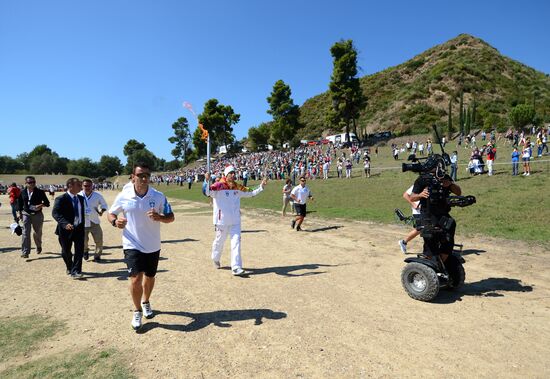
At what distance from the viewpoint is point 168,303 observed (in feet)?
16.7

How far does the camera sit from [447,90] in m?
72.8

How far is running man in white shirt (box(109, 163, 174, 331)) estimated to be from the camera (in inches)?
163

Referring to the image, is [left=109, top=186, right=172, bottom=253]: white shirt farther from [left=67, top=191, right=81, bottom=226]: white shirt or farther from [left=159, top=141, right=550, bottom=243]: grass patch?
[left=159, top=141, right=550, bottom=243]: grass patch

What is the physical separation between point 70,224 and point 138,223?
3.05 metres

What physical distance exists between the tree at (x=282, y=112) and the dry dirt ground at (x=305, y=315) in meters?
57.8

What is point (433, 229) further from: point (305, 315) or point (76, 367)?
point (76, 367)

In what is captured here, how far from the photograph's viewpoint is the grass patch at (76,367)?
3.25 metres

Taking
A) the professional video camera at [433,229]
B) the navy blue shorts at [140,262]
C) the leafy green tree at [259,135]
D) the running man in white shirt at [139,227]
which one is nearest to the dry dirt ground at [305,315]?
the professional video camera at [433,229]

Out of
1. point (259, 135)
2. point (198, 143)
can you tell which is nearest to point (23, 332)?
point (259, 135)

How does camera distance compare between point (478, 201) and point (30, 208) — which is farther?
point (478, 201)

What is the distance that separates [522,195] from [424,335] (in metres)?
13.4

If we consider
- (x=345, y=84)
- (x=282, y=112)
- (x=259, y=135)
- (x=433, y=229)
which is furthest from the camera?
(x=259, y=135)

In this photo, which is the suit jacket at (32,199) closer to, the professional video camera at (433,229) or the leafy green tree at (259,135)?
the professional video camera at (433,229)

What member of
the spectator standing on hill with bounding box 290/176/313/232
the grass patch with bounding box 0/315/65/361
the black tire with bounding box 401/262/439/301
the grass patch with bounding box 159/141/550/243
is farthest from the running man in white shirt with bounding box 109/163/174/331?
the grass patch with bounding box 159/141/550/243
